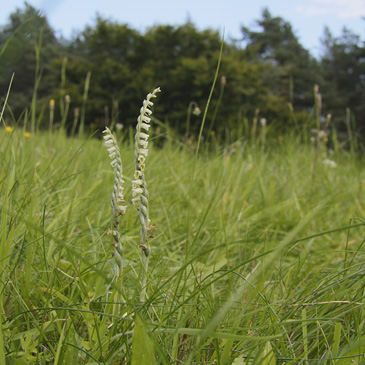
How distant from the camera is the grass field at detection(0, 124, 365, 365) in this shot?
0.76 metres

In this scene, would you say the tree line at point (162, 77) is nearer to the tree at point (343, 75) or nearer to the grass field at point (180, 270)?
the tree at point (343, 75)

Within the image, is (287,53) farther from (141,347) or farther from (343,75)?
(141,347)

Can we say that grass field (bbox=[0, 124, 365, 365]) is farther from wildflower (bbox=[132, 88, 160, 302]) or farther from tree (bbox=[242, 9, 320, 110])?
tree (bbox=[242, 9, 320, 110])

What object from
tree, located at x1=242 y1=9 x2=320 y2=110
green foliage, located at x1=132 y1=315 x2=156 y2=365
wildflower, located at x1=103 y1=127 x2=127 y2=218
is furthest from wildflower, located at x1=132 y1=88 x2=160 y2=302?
tree, located at x1=242 y1=9 x2=320 y2=110

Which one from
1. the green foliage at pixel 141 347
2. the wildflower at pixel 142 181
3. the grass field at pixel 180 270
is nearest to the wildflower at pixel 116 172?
the wildflower at pixel 142 181

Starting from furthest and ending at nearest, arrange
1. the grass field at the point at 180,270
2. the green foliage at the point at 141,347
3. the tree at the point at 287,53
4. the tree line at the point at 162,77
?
the tree at the point at 287,53
the tree line at the point at 162,77
the grass field at the point at 180,270
the green foliage at the point at 141,347

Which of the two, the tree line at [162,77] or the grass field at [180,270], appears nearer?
the grass field at [180,270]

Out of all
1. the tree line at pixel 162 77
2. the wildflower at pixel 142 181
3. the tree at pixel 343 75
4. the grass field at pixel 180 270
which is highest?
the tree at pixel 343 75

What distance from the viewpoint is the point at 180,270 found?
0.68 meters

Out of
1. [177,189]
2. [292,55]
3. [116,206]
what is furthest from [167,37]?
[116,206]

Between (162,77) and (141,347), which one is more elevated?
(162,77)

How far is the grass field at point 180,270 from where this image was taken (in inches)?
30.0

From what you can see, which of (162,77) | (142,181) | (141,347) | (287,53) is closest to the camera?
(141,347)

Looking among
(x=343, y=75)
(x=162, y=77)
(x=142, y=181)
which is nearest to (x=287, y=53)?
(x=343, y=75)
